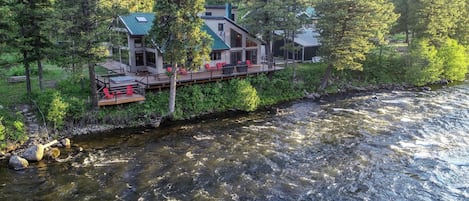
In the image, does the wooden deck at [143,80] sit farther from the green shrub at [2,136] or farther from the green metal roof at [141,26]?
the green shrub at [2,136]

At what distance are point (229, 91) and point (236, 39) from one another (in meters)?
6.96

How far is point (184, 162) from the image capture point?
59.4ft

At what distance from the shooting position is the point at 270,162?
1814cm

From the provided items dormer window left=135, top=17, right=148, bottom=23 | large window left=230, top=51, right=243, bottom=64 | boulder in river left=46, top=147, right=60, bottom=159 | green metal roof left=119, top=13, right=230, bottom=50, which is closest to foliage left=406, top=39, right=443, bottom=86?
large window left=230, top=51, right=243, bottom=64

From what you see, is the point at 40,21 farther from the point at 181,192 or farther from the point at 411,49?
the point at 411,49

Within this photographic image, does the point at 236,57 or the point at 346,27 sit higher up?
the point at 346,27

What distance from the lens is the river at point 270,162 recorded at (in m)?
15.3

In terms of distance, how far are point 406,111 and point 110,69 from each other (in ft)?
74.1

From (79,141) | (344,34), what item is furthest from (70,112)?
(344,34)

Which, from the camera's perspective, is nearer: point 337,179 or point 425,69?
point 337,179

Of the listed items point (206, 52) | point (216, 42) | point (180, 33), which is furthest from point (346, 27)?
point (180, 33)

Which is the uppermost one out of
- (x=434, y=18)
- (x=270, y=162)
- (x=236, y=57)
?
(x=434, y=18)

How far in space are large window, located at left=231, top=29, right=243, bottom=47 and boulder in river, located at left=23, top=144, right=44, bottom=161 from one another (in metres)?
18.5

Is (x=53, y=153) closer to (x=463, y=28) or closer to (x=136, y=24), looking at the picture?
(x=136, y=24)
